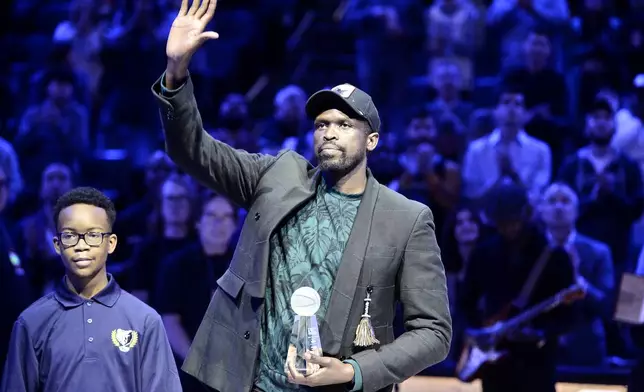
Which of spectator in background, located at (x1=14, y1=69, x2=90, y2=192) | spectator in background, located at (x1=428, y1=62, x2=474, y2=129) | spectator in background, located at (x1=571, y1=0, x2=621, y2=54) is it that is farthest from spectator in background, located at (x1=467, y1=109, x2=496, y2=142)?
spectator in background, located at (x1=14, y1=69, x2=90, y2=192)

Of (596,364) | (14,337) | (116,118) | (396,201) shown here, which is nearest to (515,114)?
(596,364)

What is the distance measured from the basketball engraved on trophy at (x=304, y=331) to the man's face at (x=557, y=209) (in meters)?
4.21

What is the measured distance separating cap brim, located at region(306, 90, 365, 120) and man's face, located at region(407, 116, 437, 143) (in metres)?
4.63

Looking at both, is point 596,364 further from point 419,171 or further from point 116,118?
point 116,118

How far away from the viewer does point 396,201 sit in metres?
3.24

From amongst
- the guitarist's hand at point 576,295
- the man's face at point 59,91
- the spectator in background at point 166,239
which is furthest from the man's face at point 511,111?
the man's face at point 59,91

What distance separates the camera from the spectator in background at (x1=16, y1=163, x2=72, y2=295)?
7.20m

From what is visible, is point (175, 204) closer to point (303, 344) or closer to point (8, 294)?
point (8, 294)

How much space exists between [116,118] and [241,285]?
6254 millimetres

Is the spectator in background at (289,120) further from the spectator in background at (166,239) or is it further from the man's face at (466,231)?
the man's face at (466,231)

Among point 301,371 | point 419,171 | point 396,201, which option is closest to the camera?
point 301,371

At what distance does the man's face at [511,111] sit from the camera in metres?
7.68

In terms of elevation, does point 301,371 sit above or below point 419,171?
below

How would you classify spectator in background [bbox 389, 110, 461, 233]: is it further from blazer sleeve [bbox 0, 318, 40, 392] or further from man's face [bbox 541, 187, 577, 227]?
blazer sleeve [bbox 0, 318, 40, 392]
